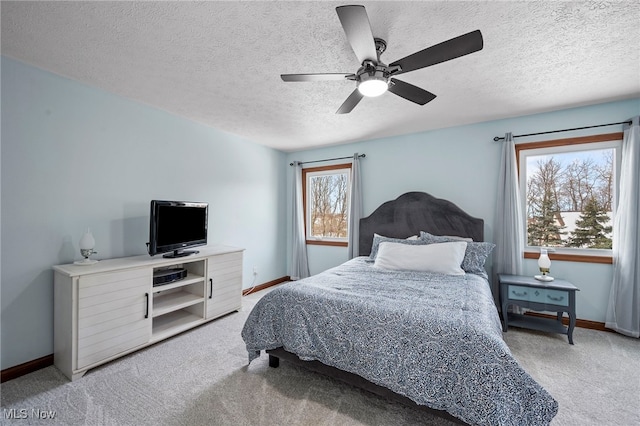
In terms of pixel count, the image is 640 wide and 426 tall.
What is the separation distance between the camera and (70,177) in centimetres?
241

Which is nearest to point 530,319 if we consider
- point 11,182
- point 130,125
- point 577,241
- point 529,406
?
point 577,241

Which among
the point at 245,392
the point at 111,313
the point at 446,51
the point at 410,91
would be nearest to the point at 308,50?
the point at 410,91

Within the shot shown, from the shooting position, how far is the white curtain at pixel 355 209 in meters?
4.28

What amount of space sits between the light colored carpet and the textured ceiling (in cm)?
252

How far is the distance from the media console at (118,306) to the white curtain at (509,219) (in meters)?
3.51

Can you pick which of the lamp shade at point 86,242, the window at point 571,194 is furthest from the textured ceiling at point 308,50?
the lamp shade at point 86,242

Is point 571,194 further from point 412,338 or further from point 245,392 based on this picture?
point 245,392

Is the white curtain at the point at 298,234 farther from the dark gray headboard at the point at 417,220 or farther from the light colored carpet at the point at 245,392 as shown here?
the light colored carpet at the point at 245,392

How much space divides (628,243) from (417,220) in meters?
2.10

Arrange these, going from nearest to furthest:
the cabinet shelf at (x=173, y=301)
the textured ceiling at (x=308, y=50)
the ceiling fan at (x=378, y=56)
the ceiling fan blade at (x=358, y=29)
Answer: the ceiling fan blade at (x=358, y=29) < the ceiling fan at (x=378, y=56) < the textured ceiling at (x=308, y=50) < the cabinet shelf at (x=173, y=301)

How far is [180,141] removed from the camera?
332 cm

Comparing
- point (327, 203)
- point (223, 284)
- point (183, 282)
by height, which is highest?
point (327, 203)

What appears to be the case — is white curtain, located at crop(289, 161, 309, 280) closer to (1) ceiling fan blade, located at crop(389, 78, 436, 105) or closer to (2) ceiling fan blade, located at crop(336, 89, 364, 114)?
(2) ceiling fan blade, located at crop(336, 89, 364, 114)

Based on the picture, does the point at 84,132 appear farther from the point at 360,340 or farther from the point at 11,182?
the point at 360,340
